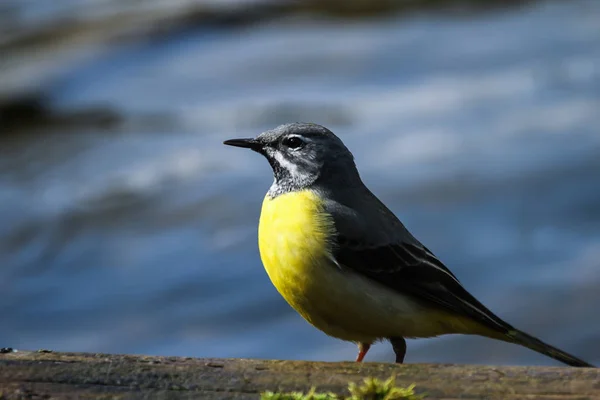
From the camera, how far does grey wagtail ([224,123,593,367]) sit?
6.46 metres

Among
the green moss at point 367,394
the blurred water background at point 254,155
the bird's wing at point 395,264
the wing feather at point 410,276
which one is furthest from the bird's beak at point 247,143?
the blurred water background at point 254,155

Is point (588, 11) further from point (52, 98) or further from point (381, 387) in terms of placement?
point (381, 387)

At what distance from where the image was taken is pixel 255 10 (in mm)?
20922

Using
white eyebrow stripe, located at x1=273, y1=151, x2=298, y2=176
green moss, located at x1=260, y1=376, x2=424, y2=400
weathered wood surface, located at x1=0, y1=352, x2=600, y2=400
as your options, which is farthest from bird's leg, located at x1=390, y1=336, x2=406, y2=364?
green moss, located at x1=260, y1=376, x2=424, y2=400

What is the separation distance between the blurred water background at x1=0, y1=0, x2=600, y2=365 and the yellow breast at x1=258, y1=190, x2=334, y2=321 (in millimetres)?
5061

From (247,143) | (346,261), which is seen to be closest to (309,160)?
(247,143)

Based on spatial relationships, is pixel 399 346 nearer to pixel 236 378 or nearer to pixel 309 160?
pixel 309 160

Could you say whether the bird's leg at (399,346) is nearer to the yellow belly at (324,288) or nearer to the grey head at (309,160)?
the yellow belly at (324,288)

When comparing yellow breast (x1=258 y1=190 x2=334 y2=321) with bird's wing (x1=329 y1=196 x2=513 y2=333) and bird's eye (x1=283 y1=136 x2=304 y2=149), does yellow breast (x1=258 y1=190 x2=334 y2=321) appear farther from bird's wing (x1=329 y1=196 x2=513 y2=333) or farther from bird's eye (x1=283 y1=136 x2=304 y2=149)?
bird's eye (x1=283 y1=136 x2=304 y2=149)

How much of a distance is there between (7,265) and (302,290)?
9.24 m

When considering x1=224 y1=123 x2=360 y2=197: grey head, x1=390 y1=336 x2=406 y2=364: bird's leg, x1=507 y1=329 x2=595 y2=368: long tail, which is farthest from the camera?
x1=224 y1=123 x2=360 y2=197: grey head

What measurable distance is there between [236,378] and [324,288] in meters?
1.68

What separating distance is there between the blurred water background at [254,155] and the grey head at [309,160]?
15.7 feet

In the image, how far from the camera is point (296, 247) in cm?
652
